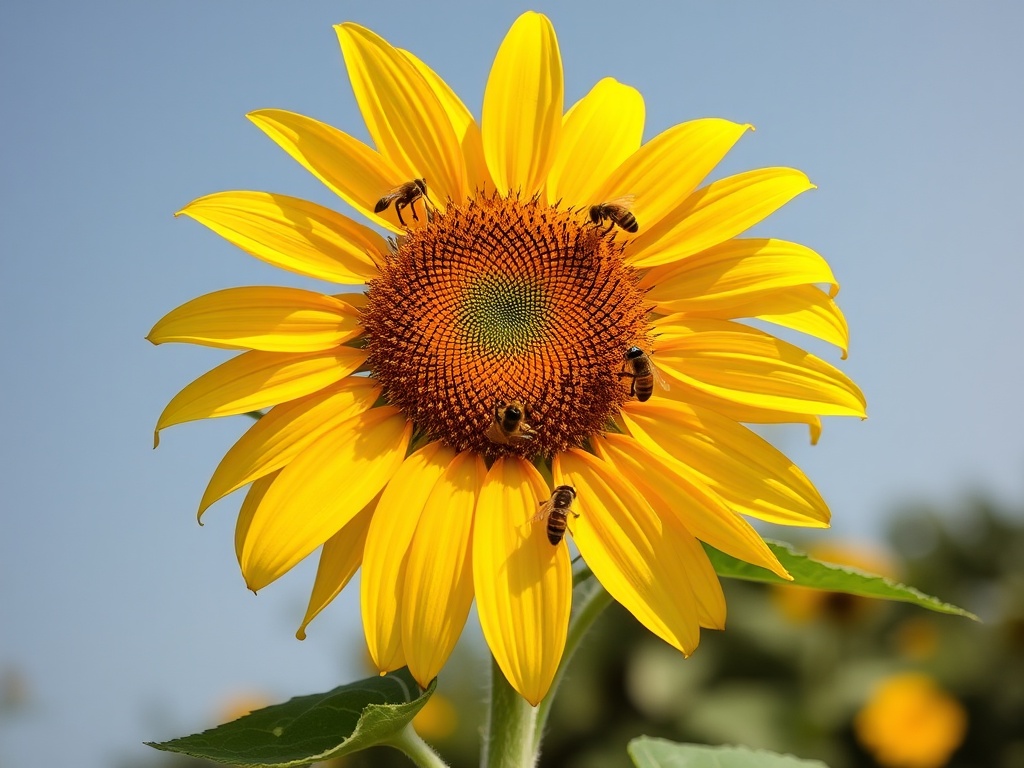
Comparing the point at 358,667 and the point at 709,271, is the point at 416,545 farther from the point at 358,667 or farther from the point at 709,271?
the point at 358,667

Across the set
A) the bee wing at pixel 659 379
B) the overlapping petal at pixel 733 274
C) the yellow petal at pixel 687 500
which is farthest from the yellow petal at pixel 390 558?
the overlapping petal at pixel 733 274

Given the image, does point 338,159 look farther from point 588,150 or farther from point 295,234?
point 588,150

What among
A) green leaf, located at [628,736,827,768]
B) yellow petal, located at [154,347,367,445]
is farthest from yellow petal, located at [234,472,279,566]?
green leaf, located at [628,736,827,768]

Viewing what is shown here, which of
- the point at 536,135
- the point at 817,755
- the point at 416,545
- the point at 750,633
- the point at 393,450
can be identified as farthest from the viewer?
the point at 750,633

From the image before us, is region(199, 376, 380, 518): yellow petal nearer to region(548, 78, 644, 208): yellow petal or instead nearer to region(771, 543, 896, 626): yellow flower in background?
region(548, 78, 644, 208): yellow petal

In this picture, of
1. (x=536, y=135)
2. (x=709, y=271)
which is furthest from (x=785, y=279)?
(x=536, y=135)

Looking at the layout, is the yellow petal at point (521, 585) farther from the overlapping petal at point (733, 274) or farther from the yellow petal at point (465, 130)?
the yellow petal at point (465, 130)
